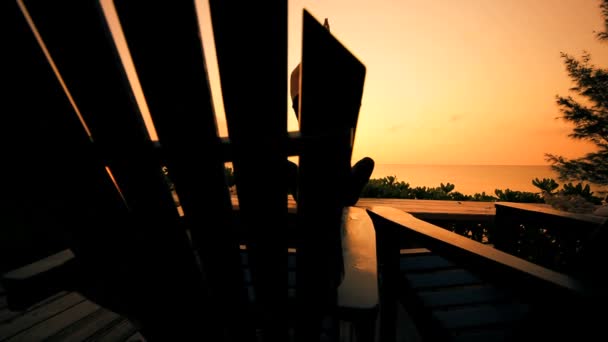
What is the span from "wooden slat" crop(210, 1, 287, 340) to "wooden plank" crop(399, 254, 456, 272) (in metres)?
1.21

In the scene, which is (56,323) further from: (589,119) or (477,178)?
(477,178)

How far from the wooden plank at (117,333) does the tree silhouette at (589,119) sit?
14424mm

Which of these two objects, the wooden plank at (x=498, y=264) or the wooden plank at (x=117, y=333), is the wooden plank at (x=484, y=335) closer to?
the wooden plank at (x=498, y=264)

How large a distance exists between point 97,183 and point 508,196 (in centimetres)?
495

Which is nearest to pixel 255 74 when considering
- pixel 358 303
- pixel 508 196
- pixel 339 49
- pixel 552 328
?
pixel 339 49

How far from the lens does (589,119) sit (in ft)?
29.7

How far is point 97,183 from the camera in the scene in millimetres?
537

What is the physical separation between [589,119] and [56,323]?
616 inches

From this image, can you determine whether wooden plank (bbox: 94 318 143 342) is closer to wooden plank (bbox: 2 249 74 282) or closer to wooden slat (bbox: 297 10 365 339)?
wooden plank (bbox: 2 249 74 282)

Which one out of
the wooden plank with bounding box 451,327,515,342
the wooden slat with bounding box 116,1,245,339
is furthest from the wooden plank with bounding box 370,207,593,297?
the wooden slat with bounding box 116,1,245,339

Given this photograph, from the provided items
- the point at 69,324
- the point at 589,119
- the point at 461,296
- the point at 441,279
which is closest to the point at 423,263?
the point at 441,279

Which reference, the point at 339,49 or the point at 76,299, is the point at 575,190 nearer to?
the point at 339,49

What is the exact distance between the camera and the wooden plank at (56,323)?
1.45 metres

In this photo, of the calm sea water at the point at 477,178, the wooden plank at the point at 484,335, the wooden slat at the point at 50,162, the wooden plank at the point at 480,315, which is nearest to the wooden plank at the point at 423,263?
the wooden plank at the point at 480,315
